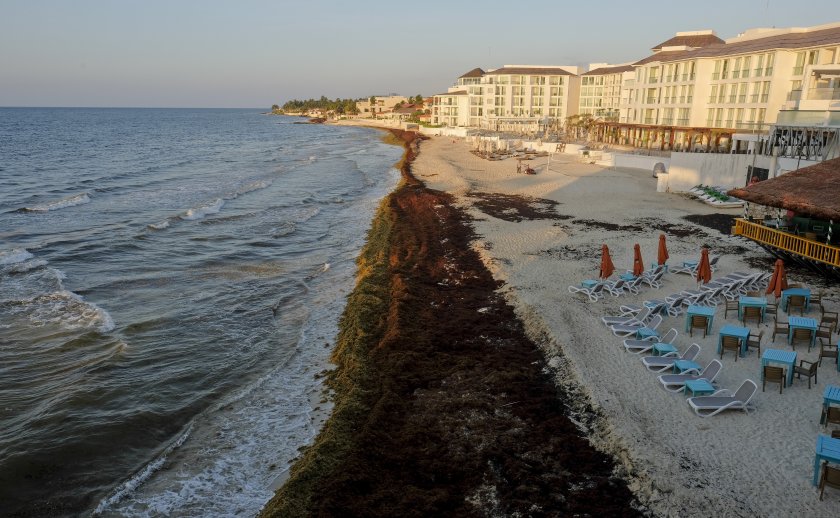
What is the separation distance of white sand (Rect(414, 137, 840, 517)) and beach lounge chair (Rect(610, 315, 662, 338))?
22 centimetres

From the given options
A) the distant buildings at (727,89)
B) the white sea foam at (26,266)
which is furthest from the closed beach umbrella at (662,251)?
the white sea foam at (26,266)

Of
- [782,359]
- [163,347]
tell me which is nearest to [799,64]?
[782,359]

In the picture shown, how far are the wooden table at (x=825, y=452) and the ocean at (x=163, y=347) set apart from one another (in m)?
8.57

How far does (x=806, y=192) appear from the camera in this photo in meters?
16.9

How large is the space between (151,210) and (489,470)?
108 feet

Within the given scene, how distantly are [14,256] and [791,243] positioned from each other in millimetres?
30316

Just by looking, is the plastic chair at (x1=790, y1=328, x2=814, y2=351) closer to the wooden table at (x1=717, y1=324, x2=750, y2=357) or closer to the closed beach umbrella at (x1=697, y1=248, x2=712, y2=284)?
the wooden table at (x1=717, y1=324, x2=750, y2=357)

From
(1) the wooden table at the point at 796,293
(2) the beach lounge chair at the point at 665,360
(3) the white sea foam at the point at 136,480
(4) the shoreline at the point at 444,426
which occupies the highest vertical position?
(1) the wooden table at the point at 796,293

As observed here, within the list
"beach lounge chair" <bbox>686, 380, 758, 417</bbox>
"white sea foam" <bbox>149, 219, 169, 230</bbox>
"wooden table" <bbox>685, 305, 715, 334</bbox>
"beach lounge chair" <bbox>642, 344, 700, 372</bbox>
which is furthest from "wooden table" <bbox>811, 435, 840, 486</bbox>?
"white sea foam" <bbox>149, 219, 169, 230</bbox>

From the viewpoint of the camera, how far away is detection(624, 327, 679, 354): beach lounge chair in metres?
13.3

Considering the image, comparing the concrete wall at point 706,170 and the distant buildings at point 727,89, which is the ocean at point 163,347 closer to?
the concrete wall at point 706,170

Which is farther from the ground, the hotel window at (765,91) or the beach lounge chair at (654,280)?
the hotel window at (765,91)

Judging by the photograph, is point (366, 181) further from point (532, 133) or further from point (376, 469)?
point (376, 469)

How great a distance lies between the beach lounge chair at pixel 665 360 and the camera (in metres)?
12.3
